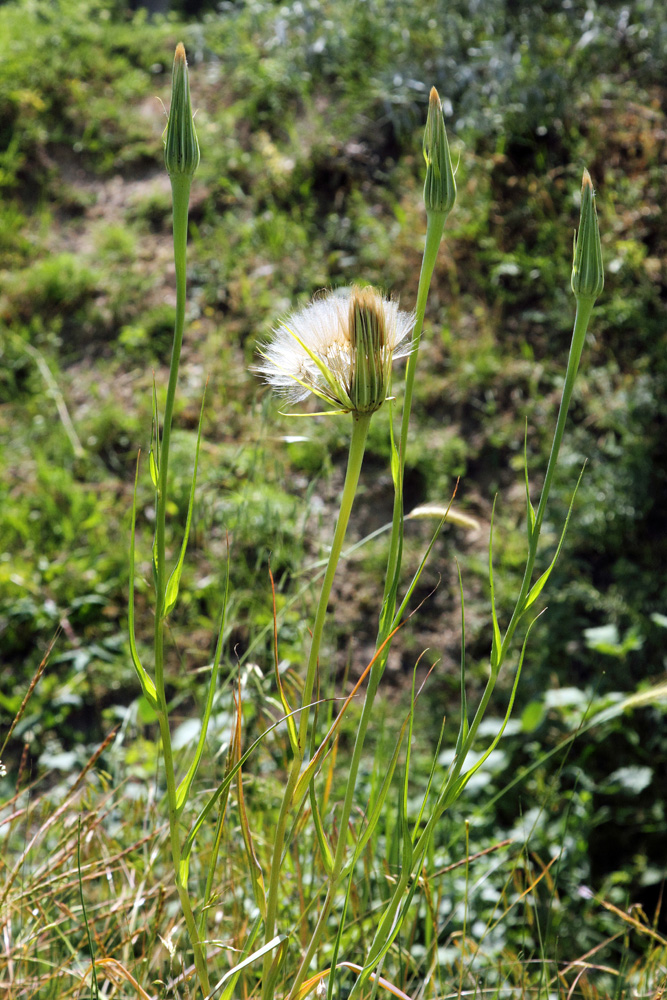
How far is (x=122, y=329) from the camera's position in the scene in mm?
3816

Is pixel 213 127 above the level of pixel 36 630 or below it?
above

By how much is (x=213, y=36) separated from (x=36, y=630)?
4261mm

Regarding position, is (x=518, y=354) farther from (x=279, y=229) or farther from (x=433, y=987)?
(x=433, y=987)

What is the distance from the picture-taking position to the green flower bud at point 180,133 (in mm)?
702

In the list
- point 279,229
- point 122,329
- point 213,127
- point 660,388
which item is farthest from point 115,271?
point 660,388

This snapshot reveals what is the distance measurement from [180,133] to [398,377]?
2.58m

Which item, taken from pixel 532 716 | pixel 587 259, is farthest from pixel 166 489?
pixel 532 716

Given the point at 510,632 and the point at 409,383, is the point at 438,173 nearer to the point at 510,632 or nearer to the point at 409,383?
the point at 409,383

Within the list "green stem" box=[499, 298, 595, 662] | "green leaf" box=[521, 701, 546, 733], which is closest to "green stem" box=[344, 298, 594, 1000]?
"green stem" box=[499, 298, 595, 662]

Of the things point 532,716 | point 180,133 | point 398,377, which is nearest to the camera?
point 180,133

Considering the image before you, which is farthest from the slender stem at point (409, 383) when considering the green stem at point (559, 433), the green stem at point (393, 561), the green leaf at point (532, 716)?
the green leaf at point (532, 716)

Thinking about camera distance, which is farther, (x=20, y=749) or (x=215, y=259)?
(x=215, y=259)

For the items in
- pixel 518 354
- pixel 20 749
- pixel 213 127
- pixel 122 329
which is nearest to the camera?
pixel 20 749

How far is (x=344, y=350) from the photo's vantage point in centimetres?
76
